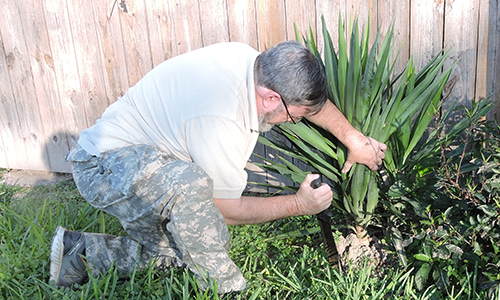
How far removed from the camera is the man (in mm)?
2369

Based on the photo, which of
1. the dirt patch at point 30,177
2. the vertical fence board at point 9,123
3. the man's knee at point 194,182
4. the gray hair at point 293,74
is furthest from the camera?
the dirt patch at point 30,177

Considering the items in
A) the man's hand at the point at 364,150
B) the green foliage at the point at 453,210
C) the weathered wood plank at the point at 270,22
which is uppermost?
the weathered wood plank at the point at 270,22

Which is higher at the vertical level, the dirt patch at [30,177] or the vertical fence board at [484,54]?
the vertical fence board at [484,54]

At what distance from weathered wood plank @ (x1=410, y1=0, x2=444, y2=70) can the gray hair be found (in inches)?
41.9

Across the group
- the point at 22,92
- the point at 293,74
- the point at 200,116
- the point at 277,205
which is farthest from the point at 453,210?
the point at 22,92

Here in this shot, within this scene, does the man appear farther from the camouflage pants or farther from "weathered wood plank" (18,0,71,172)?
"weathered wood plank" (18,0,71,172)

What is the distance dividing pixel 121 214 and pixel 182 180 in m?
0.42

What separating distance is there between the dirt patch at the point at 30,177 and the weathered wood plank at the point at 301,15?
2.24 metres

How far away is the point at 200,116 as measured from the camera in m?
2.36

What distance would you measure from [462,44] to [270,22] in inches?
44.2

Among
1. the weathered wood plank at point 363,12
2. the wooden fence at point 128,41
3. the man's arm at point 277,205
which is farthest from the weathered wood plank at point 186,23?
the man's arm at point 277,205

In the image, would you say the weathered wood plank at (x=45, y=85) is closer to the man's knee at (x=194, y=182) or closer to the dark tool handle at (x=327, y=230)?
the man's knee at (x=194, y=182)

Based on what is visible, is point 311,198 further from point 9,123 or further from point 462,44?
point 9,123

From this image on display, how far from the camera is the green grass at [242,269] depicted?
2.55 m
